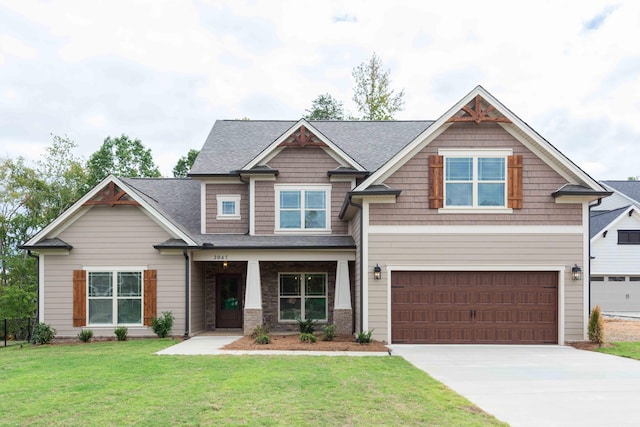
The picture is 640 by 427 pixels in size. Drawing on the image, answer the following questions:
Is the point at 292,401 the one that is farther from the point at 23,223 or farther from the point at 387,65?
the point at 387,65

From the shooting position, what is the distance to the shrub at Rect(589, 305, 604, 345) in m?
13.3

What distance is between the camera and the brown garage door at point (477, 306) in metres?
13.8

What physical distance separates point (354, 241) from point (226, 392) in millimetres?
8687

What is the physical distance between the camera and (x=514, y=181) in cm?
1395

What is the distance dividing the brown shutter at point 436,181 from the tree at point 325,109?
24532 mm

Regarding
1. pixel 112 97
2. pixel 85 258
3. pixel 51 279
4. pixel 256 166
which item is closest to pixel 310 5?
pixel 256 166

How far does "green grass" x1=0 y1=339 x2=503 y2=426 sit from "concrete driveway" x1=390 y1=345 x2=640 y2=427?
578 millimetres

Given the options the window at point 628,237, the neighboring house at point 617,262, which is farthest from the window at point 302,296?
the window at point 628,237

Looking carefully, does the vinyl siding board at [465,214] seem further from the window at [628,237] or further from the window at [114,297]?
the window at [628,237]

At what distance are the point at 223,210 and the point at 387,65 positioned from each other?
71.5 ft

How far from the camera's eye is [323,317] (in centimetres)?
1731

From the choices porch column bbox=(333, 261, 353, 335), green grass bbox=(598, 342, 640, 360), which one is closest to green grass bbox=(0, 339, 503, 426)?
porch column bbox=(333, 261, 353, 335)

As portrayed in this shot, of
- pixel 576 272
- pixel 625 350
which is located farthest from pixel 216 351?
pixel 625 350

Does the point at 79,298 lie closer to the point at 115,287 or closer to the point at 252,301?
the point at 115,287
